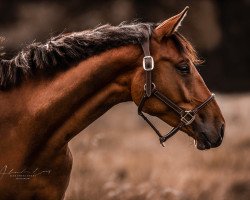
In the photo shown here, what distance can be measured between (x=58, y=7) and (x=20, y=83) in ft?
49.7

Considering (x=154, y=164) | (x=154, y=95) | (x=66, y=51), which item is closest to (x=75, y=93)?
(x=66, y=51)

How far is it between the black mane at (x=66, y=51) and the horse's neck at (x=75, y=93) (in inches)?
→ 2.5

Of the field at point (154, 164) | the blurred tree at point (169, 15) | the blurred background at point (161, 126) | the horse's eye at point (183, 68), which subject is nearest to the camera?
the horse's eye at point (183, 68)

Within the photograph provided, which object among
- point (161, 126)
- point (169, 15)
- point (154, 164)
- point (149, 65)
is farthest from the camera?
point (169, 15)

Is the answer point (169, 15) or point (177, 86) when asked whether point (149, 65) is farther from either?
point (169, 15)

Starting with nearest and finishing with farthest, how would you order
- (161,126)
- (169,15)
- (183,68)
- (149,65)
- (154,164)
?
(149,65) < (183,68) < (154,164) < (161,126) < (169,15)

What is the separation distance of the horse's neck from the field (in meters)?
1.03

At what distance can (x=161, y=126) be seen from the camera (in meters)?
14.0

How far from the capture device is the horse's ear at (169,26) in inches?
204

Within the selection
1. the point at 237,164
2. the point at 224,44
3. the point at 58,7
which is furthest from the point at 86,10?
the point at 237,164

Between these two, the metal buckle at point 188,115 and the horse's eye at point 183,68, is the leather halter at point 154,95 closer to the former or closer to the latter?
the metal buckle at point 188,115

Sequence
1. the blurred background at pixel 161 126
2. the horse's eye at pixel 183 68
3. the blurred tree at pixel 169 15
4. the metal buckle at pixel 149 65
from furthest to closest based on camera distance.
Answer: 1. the blurred tree at pixel 169 15
2. the blurred background at pixel 161 126
3. the horse's eye at pixel 183 68
4. the metal buckle at pixel 149 65

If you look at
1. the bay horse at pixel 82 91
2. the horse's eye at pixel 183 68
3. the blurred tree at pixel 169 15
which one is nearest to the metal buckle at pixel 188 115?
the bay horse at pixel 82 91

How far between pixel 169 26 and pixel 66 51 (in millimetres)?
815
